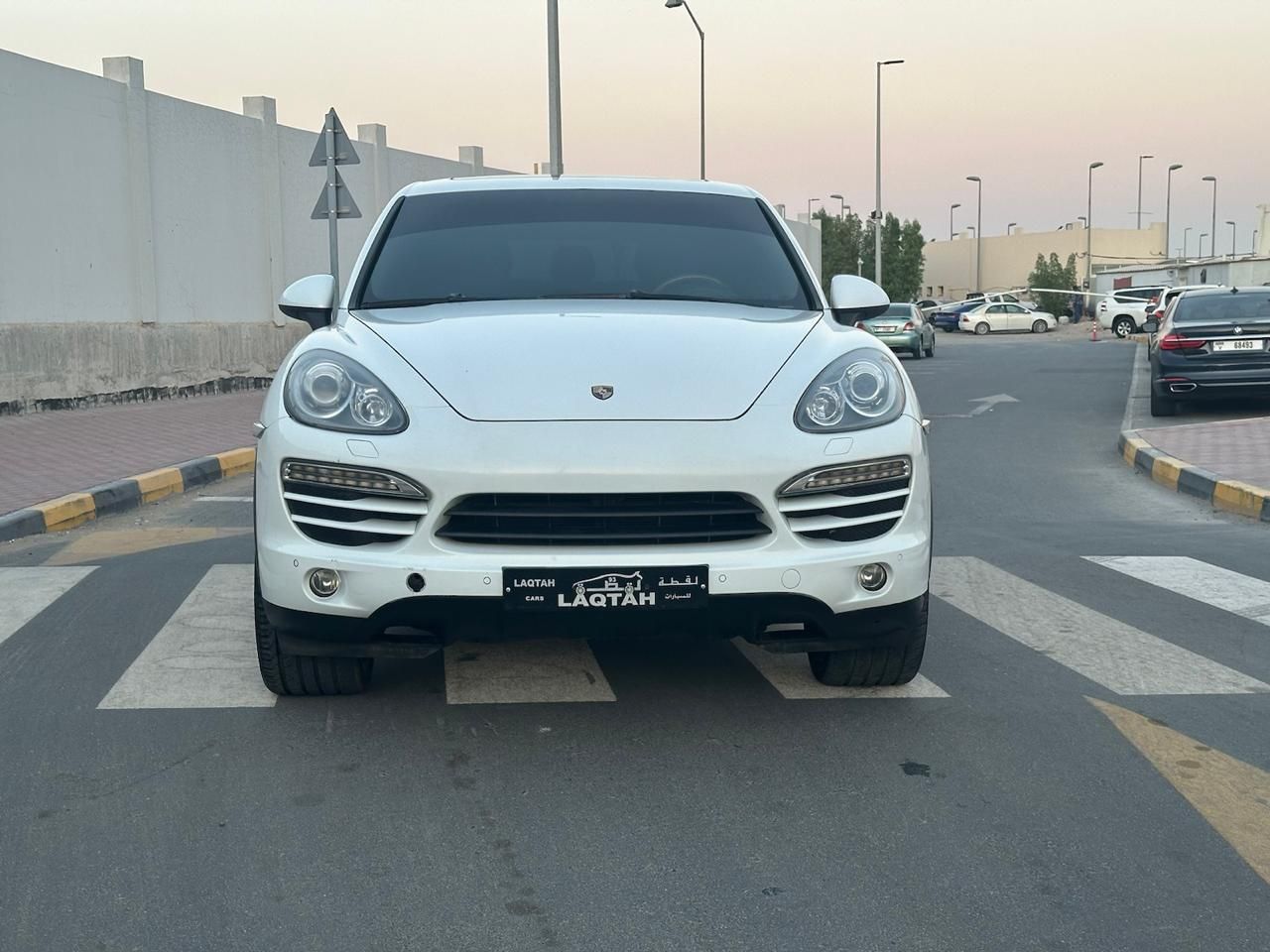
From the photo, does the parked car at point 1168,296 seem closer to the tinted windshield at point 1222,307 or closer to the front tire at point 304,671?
the tinted windshield at point 1222,307

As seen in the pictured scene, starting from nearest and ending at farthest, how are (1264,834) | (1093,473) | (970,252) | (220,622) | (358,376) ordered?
(1264,834), (358,376), (220,622), (1093,473), (970,252)

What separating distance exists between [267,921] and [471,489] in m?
1.28

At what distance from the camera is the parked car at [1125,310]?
4969 centimetres

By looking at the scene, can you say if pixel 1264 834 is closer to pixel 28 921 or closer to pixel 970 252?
pixel 28 921

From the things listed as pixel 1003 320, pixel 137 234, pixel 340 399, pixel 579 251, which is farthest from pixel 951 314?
pixel 340 399

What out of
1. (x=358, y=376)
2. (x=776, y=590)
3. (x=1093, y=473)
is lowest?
(x=1093, y=473)

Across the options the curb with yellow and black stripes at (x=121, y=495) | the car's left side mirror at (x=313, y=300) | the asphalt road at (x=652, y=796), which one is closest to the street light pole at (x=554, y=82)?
the curb with yellow and black stripes at (x=121, y=495)

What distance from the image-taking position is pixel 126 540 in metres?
8.41

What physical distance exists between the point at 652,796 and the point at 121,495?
7168mm

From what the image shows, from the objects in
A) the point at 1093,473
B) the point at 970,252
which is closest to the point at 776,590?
the point at 1093,473

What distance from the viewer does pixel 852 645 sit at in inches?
168

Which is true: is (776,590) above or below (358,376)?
below

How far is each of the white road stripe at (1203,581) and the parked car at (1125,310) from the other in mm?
43592

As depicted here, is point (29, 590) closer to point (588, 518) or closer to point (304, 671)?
point (304, 671)
